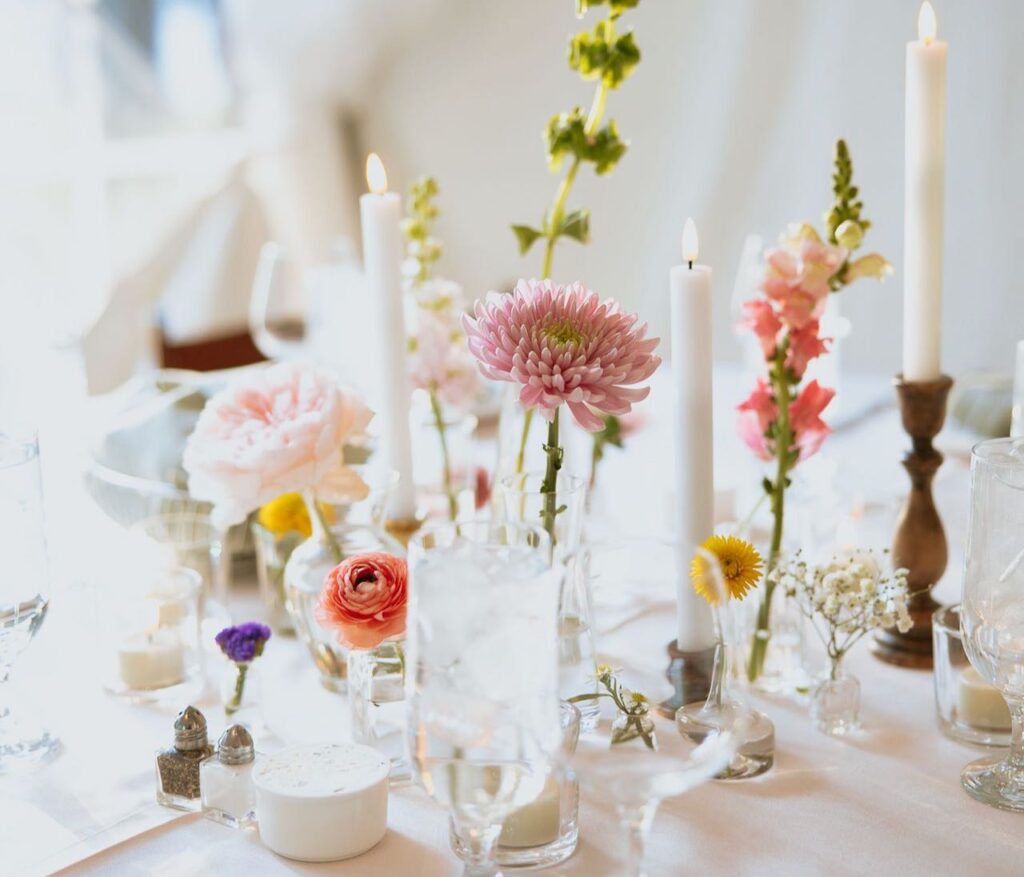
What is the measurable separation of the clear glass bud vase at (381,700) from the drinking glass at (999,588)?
42cm

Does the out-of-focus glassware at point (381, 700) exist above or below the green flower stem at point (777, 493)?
below

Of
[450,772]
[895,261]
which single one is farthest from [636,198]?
[450,772]

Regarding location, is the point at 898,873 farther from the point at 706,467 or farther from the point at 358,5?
the point at 358,5

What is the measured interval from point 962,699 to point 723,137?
2499mm

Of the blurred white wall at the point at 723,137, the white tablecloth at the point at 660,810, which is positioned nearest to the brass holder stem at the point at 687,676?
the white tablecloth at the point at 660,810

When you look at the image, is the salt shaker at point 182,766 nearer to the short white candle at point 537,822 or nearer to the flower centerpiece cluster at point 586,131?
the short white candle at point 537,822

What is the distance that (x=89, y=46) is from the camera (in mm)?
3053

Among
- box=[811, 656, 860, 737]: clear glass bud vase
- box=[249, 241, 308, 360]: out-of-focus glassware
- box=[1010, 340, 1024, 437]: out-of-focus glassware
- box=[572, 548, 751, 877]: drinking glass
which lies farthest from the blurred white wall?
box=[572, 548, 751, 877]: drinking glass

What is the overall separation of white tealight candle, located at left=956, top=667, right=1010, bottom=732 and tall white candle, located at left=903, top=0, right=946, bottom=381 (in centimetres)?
29

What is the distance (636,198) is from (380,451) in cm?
242

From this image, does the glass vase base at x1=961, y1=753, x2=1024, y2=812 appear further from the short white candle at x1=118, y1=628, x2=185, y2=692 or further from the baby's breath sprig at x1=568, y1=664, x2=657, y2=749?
the short white candle at x1=118, y1=628, x2=185, y2=692

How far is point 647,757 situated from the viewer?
2.42 feet

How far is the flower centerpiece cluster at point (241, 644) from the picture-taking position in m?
1.01

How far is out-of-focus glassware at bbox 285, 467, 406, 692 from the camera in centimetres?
109
